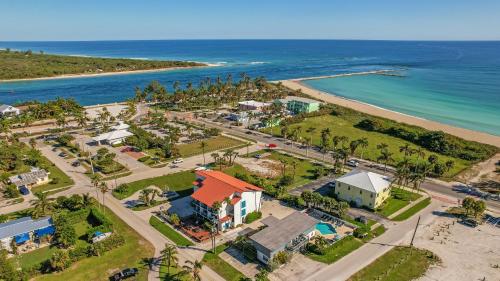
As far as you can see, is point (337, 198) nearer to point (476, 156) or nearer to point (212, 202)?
point (212, 202)

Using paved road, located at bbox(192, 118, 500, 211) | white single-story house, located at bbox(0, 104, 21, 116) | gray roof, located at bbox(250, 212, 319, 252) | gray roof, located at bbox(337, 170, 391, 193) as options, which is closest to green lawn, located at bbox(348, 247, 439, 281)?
gray roof, located at bbox(250, 212, 319, 252)

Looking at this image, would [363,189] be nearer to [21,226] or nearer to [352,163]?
[352,163]

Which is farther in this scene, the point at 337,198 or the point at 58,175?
the point at 58,175

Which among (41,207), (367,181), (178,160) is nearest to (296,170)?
(367,181)

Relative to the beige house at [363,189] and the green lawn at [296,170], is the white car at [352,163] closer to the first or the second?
the green lawn at [296,170]

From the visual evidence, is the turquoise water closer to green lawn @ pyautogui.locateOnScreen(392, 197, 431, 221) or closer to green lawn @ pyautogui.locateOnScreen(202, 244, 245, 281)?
green lawn @ pyautogui.locateOnScreen(392, 197, 431, 221)

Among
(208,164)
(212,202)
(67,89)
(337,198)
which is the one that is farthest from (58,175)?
(67,89)
